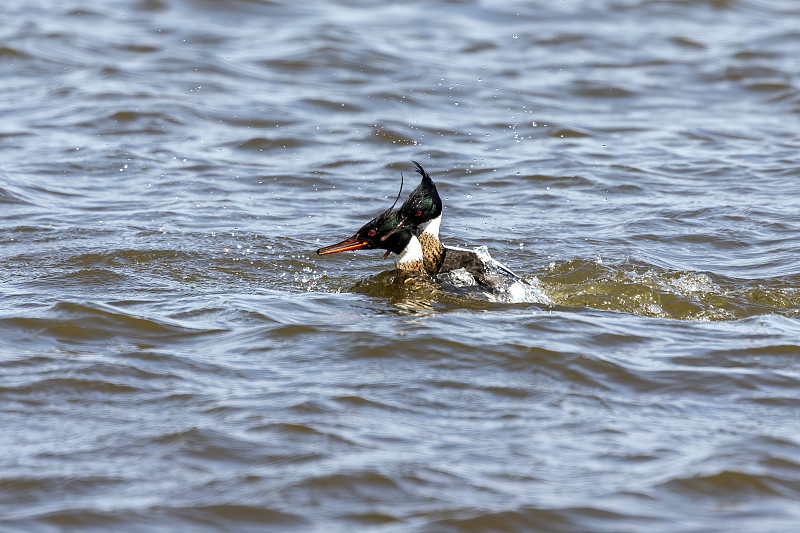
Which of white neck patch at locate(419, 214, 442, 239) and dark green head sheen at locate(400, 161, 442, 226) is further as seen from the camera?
white neck patch at locate(419, 214, 442, 239)

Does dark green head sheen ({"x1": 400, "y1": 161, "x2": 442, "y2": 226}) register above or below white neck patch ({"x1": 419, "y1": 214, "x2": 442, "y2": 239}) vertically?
above

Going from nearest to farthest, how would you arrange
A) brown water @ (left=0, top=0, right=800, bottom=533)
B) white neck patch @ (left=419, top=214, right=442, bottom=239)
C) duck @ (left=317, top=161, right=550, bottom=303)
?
1. brown water @ (left=0, top=0, right=800, bottom=533)
2. duck @ (left=317, top=161, right=550, bottom=303)
3. white neck patch @ (left=419, top=214, right=442, bottom=239)

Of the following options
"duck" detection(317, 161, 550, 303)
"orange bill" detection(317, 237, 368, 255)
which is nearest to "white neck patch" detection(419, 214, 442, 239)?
"duck" detection(317, 161, 550, 303)

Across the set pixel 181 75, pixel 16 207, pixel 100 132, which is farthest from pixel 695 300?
pixel 181 75

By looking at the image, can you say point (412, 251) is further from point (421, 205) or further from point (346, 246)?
point (346, 246)

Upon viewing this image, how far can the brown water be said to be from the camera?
453cm

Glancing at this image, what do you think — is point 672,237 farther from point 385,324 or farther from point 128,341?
point 128,341

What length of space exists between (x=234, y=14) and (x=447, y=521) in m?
14.8

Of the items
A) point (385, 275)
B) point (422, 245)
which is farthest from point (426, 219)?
point (385, 275)

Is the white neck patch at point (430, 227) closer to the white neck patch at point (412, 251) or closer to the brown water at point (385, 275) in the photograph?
the white neck patch at point (412, 251)

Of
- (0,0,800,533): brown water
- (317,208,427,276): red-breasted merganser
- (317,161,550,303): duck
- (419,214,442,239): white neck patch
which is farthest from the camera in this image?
(419,214,442,239): white neck patch

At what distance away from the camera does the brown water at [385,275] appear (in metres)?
4.53

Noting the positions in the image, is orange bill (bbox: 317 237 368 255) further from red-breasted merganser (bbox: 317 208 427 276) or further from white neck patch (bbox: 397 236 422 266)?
white neck patch (bbox: 397 236 422 266)

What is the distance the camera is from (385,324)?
666cm
